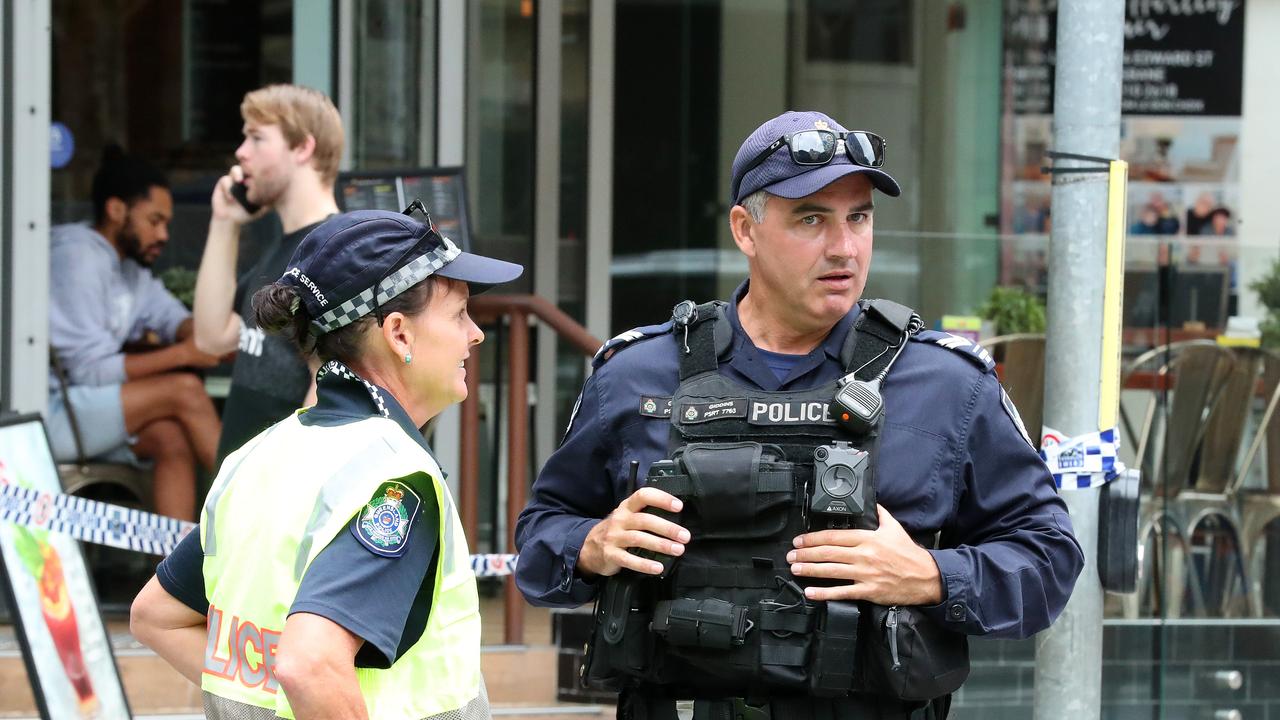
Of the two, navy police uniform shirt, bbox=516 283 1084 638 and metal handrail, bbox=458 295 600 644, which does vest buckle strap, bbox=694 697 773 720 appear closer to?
navy police uniform shirt, bbox=516 283 1084 638

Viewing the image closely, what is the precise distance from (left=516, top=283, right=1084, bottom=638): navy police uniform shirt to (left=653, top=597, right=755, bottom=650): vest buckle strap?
0.26m

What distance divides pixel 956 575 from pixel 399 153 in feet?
15.0

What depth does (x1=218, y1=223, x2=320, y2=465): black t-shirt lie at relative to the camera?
430 centimetres

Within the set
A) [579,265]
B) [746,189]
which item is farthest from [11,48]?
[746,189]

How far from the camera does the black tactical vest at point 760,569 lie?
2.55 m

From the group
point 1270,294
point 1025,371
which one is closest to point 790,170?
point 1025,371

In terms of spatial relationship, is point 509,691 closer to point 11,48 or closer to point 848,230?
point 11,48

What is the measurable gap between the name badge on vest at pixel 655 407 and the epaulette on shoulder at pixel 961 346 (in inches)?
17.5

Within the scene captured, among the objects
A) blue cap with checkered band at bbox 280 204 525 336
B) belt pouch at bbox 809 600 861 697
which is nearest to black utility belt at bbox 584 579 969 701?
belt pouch at bbox 809 600 861 697

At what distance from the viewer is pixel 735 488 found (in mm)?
2574

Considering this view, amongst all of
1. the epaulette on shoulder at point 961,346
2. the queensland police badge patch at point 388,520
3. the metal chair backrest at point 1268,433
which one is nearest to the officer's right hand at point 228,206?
the epaulette on shoulder at point 961,346

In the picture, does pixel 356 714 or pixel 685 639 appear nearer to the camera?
pixel 356 714

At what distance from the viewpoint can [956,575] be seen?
258cm

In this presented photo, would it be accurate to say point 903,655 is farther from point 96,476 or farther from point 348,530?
point 96,476
